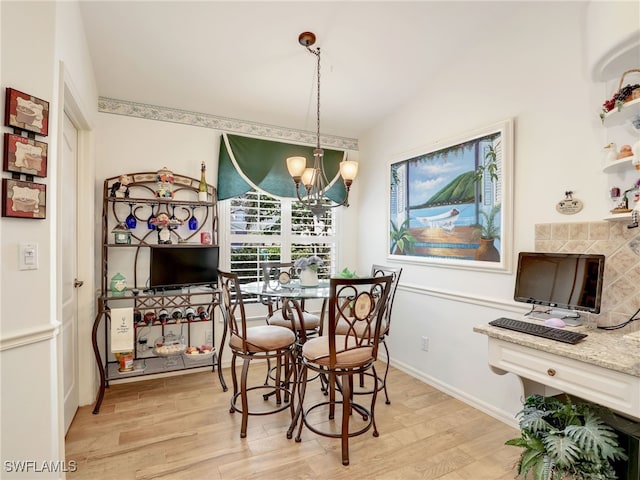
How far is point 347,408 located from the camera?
6.95 ft

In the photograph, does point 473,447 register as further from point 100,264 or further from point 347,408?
point 100,264

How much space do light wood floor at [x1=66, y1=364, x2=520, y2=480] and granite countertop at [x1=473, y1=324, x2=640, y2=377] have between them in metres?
0.83

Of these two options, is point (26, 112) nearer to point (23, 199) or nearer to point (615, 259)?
point (23, 199)

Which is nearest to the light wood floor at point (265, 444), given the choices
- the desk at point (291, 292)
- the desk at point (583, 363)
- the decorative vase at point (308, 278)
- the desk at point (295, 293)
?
the desk at point (295, 293)

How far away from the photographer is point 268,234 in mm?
3902

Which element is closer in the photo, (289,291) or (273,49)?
(289,291)

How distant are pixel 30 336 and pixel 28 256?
37 cm

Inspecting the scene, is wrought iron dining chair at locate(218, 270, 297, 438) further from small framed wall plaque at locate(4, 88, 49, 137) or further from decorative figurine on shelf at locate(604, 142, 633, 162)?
decorative figurine on shelf at locate(604, 142, 633, 162)

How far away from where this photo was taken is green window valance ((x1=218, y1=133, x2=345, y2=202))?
3572 millimetres

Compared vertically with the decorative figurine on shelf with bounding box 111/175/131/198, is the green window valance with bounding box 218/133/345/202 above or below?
above

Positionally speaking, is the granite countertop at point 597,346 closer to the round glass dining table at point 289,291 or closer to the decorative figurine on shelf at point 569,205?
the decorative figurine on shelf at point 569,205

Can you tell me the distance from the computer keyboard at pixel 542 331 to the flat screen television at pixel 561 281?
194 mm

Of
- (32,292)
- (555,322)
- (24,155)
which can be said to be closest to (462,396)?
(555,322)

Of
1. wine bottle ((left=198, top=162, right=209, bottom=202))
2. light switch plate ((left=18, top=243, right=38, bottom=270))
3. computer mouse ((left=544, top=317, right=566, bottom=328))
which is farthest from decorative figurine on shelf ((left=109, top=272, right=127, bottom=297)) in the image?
computer mouse ((left=544, top=317, right=566, bottom=328))
